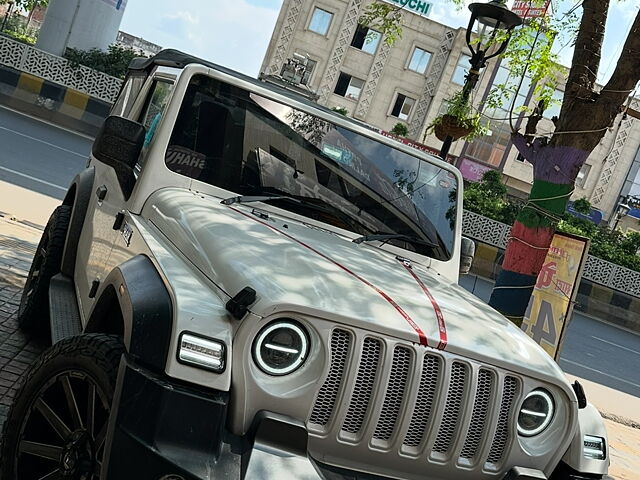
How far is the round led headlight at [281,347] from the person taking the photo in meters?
2.76

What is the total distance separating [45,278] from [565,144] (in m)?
4.05

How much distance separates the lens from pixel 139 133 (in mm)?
4004

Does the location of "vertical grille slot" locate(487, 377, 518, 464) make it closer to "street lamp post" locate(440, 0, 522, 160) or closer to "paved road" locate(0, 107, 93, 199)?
"street lamp post" locate(440, 0, 522, 160)

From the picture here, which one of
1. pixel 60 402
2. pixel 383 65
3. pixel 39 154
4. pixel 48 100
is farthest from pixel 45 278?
pixel 383 65

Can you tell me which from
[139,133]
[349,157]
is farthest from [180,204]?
[349,157]

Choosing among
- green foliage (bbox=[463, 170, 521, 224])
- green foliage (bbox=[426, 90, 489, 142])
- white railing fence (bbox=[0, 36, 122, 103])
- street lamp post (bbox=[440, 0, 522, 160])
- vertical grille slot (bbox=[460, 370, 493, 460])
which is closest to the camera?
vertical grille slot (bbox=[460, 370, 493, 460])

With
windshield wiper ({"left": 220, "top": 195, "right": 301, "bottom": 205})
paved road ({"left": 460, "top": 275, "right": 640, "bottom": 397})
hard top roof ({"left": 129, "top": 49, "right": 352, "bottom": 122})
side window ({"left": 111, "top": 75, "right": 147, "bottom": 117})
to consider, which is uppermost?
hard top roof ({"left": 129, "top": 49, "right": 352, "bottom": 122})

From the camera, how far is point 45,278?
512 centimetres

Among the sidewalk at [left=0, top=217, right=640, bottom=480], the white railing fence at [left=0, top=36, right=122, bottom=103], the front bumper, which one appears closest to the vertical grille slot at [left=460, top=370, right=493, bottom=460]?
the front bumper

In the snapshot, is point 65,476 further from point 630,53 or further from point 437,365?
point 630,53

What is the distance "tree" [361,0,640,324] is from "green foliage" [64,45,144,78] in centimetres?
A: 1689

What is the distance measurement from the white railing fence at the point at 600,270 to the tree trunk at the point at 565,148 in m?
14.6

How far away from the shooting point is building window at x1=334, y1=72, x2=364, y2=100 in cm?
4872

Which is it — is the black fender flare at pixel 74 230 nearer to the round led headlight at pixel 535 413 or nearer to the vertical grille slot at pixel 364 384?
the vertical grille slot at pixel 364 384
